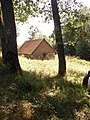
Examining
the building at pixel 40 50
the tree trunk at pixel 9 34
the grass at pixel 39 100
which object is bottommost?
the building at pixel 40 50

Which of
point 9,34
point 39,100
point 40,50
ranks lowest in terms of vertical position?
point 40,50

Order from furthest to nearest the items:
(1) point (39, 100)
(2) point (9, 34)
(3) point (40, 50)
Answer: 1. (3) point (40, 50)
2. (2) point (9, 34)
3. (1) point (39, 100)

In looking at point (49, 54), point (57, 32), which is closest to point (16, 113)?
point (57, 32)

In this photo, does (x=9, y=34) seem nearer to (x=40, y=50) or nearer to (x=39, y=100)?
(x=39, y=100)

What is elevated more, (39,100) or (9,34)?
(9,34)

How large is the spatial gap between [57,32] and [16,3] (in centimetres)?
423

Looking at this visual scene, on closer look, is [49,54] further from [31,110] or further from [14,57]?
[31,110]

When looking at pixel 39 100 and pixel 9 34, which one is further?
pixel 9 34

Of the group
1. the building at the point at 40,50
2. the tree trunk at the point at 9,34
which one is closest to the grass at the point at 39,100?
the tree trunk at the point at 9,34

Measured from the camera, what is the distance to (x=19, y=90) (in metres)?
9.66

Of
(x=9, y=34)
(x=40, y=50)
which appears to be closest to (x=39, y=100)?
(x=9, y=34)

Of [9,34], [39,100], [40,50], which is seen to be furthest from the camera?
[40,50]

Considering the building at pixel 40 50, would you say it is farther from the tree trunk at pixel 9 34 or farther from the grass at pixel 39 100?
the grass at pixel 39 100

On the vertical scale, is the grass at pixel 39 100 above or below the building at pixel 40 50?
above
